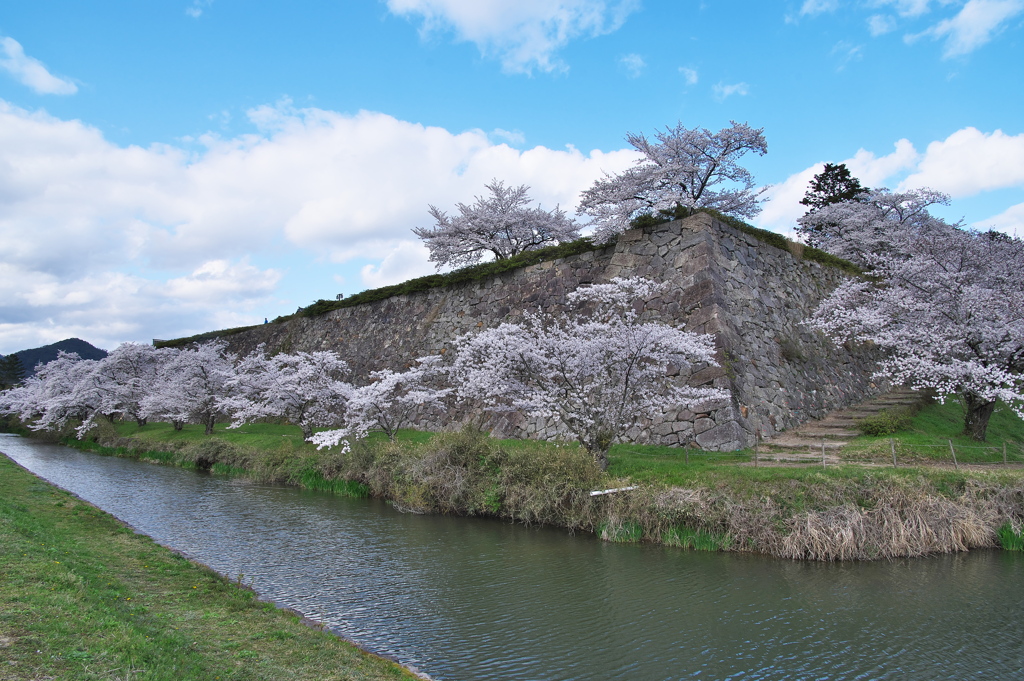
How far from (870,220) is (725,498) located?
2893cm

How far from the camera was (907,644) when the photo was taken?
259 inches

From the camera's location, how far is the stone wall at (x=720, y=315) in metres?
15.6

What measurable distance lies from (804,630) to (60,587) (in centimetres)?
792

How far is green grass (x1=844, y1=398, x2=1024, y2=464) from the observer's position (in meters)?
13.0

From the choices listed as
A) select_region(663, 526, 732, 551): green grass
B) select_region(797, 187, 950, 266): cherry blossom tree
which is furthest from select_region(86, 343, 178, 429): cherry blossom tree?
select_region(797, 187, 950, 266): cherry blossom tree

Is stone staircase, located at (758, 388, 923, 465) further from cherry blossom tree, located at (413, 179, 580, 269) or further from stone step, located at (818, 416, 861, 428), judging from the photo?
cherry blossom tree, located at (413, 179, 580, 269)

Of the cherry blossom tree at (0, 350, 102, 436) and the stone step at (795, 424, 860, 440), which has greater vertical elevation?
A: the cherry blossom tree at (0, 350, 102, 436)

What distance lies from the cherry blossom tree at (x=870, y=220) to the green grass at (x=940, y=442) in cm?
1343

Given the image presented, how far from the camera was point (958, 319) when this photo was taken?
14.7m

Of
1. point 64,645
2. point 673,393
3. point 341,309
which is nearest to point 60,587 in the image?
point 64,645

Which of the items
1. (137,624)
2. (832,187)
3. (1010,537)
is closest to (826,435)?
(1010,537)

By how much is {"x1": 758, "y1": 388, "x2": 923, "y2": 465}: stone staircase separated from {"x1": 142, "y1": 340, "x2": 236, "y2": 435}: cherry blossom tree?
2105 centimetres

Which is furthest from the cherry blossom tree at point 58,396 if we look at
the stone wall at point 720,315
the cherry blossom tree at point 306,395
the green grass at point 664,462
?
the green grass at point 664,462

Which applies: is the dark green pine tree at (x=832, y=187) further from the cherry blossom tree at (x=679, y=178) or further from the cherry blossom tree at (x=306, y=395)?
the cherry blossom tree at (x=306, y=395)
